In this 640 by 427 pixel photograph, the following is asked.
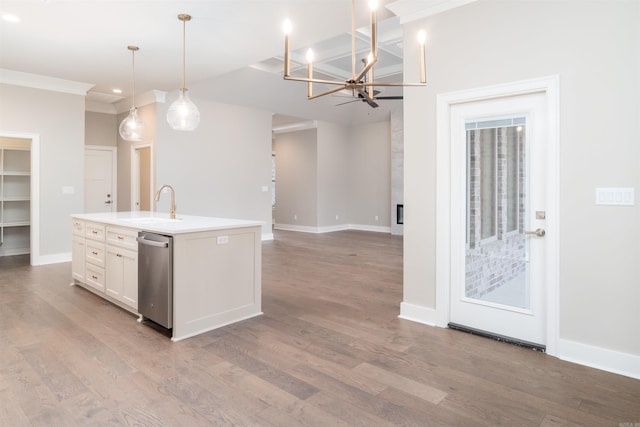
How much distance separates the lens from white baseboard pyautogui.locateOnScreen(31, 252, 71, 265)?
6154 millimetres

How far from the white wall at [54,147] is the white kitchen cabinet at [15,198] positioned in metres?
0.97

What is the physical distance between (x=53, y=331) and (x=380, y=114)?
8795mm

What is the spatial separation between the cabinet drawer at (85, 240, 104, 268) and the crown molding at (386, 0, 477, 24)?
378cm

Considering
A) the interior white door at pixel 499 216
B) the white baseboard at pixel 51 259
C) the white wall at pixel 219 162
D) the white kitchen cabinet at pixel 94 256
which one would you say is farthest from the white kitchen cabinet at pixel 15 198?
the interior white door at pixel 499 216

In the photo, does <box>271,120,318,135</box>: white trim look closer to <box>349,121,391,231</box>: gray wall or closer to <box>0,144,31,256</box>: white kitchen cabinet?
<box>349,121,391,231</box>: gray wall

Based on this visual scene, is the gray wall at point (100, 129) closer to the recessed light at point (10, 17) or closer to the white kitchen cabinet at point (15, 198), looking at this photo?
the white kitchen cabinet at point (15, 198)

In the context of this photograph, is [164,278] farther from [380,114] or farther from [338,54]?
[380,114]

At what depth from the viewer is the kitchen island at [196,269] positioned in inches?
123

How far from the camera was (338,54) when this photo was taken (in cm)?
673

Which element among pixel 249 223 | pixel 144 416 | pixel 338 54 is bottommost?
pixel 144 416

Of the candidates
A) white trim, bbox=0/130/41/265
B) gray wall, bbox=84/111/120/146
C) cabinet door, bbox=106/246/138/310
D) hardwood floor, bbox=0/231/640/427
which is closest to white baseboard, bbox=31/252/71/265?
white trim, bbox=0/130/41/265

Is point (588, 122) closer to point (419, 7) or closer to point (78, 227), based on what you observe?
point (419, 7)

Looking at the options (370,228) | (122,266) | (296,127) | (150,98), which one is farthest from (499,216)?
(296,127)

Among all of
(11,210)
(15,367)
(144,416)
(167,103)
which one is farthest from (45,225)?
(144,416)
